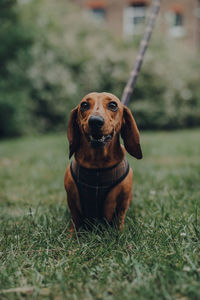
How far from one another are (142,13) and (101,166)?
1708 cm

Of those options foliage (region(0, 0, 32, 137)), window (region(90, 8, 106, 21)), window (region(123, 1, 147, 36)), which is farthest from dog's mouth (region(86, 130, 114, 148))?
window (region(90, 8, 106, 21))

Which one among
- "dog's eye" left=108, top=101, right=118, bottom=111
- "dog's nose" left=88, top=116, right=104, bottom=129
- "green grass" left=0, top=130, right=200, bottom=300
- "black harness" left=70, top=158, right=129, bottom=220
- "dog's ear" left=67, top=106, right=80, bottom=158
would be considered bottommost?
"green grass" left=0, top=130, right=200, bottom=300

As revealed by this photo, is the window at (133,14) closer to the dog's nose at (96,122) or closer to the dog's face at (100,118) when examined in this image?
the dog's face at (100,118)

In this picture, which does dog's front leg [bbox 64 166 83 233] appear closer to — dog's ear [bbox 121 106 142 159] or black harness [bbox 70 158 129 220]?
black harness [bbox 70 158 129 220]

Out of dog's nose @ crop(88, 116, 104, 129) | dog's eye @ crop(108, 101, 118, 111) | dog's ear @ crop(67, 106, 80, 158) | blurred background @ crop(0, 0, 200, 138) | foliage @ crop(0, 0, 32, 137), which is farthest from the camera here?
blurred background @ crop(0, 0, 200, 138)

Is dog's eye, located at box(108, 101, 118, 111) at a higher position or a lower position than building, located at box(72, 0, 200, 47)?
lower

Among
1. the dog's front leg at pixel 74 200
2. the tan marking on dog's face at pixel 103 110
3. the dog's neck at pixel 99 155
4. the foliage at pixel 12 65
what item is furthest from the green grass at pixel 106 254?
the foliage at pixel 12 65

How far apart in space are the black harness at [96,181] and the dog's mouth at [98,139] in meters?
0.25

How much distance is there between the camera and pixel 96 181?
76.5 inches

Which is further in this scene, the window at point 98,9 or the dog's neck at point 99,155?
the window at point 98,9

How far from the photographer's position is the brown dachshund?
187 centimetres

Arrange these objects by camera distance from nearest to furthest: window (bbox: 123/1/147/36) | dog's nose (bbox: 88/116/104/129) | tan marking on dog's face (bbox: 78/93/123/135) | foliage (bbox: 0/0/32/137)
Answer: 1. dog's nose (bbox: 88/116/104/129)
2. tan marking on dog's face (bbox: 78/93/123/135)
3. foliage (bbox: 0/0/32/137)
4. window (bbox: 123/1/147/36)

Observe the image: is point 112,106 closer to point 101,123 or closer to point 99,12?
point 101,123

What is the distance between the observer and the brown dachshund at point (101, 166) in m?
1.87
